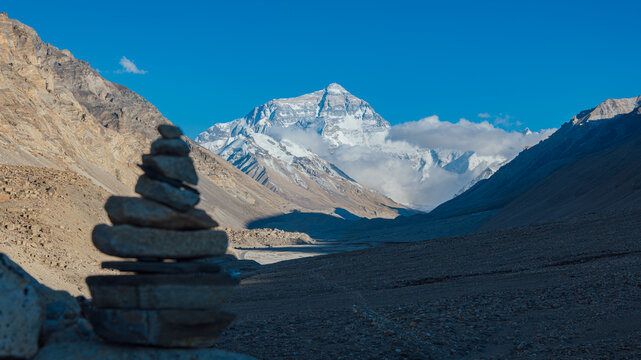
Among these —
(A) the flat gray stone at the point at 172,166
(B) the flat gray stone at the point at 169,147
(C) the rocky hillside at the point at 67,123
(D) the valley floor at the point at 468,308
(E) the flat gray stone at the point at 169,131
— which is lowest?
(D) the valley floor at the point at 468,308

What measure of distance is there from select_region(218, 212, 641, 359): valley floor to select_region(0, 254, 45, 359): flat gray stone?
6.12m

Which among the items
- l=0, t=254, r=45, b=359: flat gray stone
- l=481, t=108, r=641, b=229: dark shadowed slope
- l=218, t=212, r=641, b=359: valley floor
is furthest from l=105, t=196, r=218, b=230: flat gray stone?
l=481, t=108, r=641, b=229: dark shadowed slope

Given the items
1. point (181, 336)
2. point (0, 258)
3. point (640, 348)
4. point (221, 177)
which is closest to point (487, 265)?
point (640, 348)

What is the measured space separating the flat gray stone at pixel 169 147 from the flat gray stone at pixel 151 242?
147cm

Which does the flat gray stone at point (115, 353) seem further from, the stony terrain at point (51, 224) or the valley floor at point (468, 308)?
the stony terrain at point (51, 224)

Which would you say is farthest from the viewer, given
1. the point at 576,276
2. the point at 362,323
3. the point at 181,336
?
the point at 576,276

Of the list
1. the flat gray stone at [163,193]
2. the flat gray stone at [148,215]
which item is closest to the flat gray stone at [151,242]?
the flat gray stone at [148,215]

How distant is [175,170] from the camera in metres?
9.64

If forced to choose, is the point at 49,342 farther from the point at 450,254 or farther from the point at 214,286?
the point at 450,254

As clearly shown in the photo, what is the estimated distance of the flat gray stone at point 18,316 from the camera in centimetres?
794

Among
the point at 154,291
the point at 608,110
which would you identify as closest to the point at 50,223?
the point at 154,291

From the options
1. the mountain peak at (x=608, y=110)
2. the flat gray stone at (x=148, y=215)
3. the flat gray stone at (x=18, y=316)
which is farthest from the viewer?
the mountain peak at (x=608, y=110)

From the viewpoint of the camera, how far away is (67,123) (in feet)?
297

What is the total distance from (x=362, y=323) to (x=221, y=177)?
175702 millimetres
